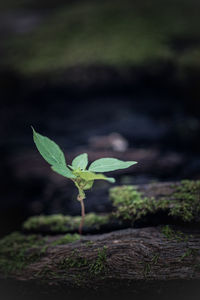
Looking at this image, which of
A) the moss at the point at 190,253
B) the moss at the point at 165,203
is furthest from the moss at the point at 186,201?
the moss at the point at 190,253

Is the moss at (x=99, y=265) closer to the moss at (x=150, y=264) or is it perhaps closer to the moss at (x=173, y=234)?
the moss at (x=150, y=264)

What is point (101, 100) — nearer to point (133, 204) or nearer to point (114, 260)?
point (133, 204)

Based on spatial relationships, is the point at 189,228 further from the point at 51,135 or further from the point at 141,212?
the point at 51,135

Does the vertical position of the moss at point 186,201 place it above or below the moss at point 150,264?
above

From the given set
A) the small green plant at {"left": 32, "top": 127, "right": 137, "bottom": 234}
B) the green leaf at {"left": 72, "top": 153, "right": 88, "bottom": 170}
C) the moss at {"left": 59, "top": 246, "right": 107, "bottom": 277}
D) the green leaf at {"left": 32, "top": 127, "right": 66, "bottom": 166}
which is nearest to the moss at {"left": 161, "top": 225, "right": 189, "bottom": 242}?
the moss at {"left": 59, "top": 246, "right": 107, "bottom": 277}

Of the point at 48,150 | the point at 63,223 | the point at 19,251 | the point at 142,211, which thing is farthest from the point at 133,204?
the point at 19,251
